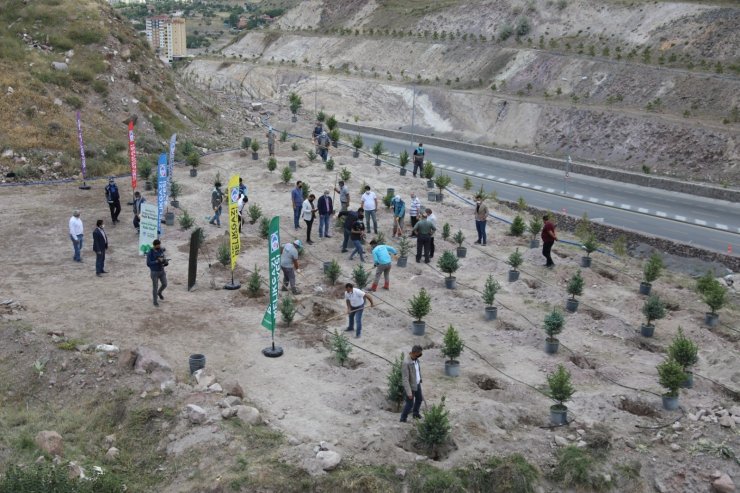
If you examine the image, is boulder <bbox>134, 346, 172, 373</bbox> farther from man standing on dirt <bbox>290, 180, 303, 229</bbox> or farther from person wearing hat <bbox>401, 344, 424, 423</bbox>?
man standing on dirt <bbox>290, 180, 303, 229</bbox>

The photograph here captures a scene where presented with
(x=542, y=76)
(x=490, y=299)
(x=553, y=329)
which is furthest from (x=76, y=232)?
(x=542, y=76)

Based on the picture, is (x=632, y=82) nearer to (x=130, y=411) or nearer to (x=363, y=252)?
A: (x=363, y=252)

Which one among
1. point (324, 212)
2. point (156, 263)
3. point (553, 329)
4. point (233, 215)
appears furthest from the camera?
point (324, 212)

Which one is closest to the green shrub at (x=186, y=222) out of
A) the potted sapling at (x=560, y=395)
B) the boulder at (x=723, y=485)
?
the potted sapling at (x=560, y=395)

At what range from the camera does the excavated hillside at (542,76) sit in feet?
143

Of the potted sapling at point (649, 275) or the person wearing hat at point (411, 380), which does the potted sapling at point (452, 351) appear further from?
the potted sapling at point (649, 275)

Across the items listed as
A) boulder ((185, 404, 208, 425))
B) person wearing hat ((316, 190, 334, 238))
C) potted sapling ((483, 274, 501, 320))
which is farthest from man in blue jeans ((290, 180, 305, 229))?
boulder ((185, 404, 208, 425))

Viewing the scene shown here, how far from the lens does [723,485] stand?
1195 cm

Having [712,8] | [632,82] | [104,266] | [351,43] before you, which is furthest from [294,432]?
[351,43]

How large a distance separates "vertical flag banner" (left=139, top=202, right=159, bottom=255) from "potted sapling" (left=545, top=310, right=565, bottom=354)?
9.70 m

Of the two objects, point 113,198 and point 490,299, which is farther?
point 113,198

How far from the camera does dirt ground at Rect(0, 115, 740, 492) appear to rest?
12.6m

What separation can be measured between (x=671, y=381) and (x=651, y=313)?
458 cm

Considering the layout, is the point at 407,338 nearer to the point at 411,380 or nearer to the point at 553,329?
the point at 553,329
